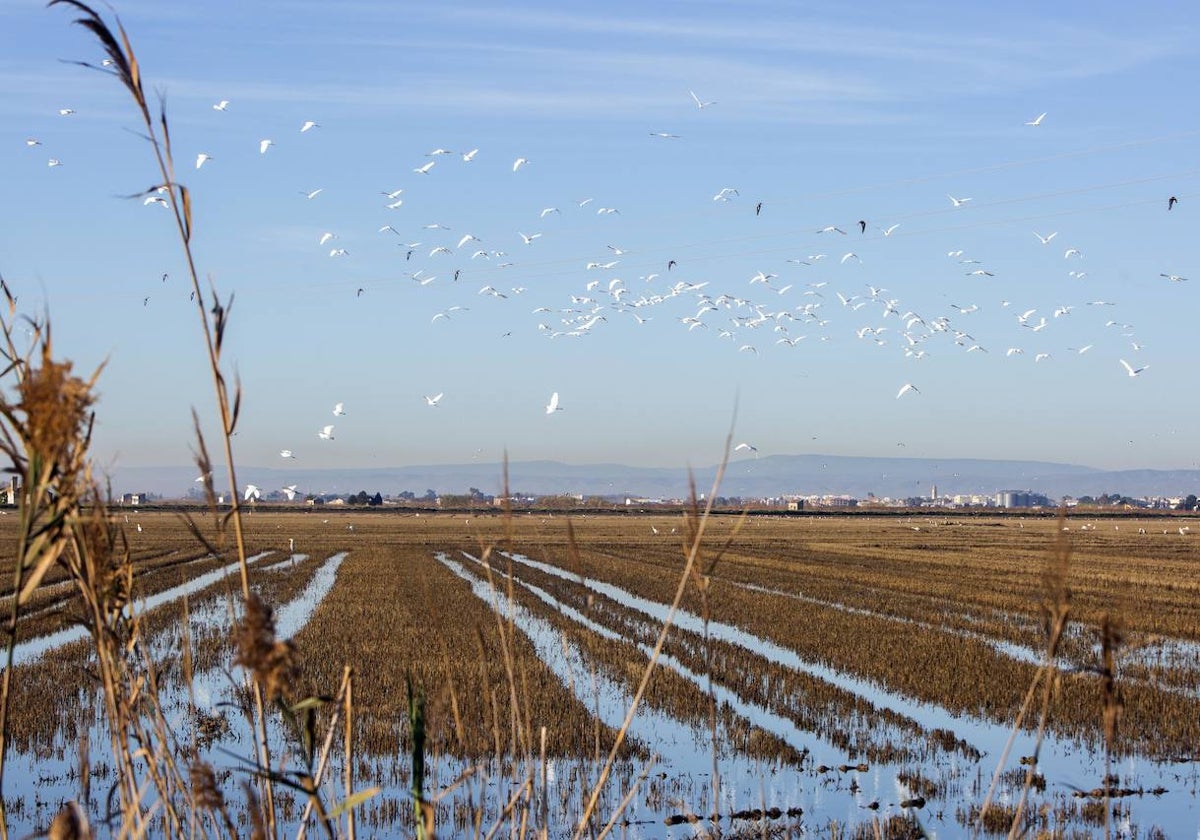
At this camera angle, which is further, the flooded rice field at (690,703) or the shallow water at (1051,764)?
the shallow water at (1051,764)

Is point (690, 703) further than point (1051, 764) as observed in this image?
Yes

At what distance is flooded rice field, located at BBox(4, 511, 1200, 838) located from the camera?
5.45 m

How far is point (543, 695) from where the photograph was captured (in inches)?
537

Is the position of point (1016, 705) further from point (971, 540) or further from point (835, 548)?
point (971, 540)

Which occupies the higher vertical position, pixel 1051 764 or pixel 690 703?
pixel 690 703

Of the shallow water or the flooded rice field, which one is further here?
the shallow water

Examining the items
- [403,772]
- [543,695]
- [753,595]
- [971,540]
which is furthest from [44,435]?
[971,540]

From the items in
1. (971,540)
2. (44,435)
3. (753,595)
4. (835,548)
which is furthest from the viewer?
(971,540)

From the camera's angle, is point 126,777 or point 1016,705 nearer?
point 126,777

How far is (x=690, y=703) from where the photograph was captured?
13.7 m

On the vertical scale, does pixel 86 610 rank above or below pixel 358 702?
above

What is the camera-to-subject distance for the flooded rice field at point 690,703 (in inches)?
215

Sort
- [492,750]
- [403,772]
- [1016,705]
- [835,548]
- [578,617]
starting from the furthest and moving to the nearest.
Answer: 1. [835,548]
2. [578,617]
3. [1016,705]
4. [492,750]
5. [403,772]

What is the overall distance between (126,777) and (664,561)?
1476 inches
